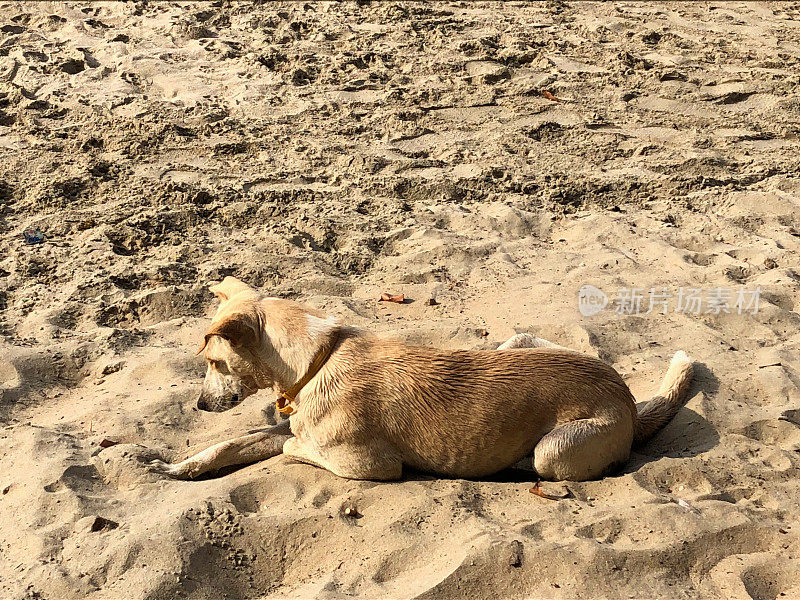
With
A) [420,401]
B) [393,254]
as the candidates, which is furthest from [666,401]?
[393,254]

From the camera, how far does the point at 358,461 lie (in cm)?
466

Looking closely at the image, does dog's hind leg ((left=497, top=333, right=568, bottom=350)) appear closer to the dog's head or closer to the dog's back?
the dog's back

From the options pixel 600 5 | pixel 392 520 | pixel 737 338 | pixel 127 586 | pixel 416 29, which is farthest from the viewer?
pixel 600 5

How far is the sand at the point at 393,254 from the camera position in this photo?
420cm

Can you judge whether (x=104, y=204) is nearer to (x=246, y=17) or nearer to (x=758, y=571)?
(x=246, y=17)

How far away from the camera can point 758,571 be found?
4078mm

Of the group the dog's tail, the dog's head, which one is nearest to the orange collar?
the dog's head

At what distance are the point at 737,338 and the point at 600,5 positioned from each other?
7.12m

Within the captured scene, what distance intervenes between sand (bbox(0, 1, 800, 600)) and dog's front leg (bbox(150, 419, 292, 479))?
0.10 metres

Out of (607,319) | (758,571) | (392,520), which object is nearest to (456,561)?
(392,520)

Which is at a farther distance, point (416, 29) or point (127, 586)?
point (416, 29)

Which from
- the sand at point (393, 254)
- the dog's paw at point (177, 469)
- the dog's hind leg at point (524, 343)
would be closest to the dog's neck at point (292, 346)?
the sand at point (393, 254)

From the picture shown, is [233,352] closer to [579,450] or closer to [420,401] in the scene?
[420,401]

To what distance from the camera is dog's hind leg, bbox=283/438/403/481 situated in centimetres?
466
